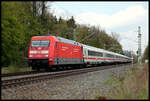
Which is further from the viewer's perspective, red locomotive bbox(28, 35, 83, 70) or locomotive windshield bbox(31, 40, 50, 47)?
locomotive windshield bbox(31, 40, 50, 47)

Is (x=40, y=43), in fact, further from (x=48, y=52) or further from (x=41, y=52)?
(x=48, y=52)

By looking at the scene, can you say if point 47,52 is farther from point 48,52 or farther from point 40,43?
point 40,43

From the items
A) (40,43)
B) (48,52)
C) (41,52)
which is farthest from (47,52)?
(40,43)

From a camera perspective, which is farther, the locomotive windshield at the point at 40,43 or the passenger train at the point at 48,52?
the locomotive windshield at the point at 40,43

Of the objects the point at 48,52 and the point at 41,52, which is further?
the point at 41,52

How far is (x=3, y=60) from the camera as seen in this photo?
2044 cm

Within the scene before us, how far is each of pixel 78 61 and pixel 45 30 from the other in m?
10.3

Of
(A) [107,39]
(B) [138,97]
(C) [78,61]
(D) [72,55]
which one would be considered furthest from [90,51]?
(A) [107,39]

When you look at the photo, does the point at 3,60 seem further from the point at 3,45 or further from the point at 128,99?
the point at 128,99

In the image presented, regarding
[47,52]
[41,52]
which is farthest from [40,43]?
[47,52]

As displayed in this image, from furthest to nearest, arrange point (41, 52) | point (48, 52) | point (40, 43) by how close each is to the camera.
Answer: point (40, 43)
point (41, 52)
point (48, 52)

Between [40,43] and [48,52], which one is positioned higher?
[40,43]

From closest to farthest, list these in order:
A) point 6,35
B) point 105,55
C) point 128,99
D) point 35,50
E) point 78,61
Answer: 1. point 128,99
2. point 35,50
3. point 6,35
4. point 78,61
5. point 105,55

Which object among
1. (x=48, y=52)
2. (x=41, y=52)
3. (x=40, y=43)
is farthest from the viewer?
(x=40, y=43)
